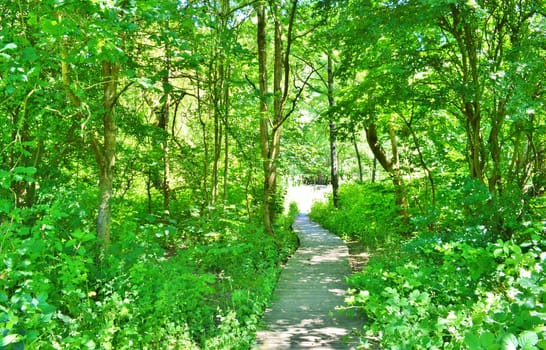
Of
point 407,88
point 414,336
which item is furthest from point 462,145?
point 414,336

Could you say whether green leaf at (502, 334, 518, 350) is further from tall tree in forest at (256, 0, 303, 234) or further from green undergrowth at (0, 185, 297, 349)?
tall tree in forest at (256, 0, 303, 234)

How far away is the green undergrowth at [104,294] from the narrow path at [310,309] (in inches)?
9.4

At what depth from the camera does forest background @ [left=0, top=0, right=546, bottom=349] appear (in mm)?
3377

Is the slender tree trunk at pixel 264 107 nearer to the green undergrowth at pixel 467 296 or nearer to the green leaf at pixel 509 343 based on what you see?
the green undergrowth at pixel 467 296

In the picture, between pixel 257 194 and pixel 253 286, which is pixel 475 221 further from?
pixel 257 194

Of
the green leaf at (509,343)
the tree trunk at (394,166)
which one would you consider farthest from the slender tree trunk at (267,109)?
the green leaf at (509,343)

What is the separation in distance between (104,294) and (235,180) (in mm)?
7501

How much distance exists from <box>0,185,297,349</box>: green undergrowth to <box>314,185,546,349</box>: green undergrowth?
5.18ft

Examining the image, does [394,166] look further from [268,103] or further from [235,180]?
[235,180]

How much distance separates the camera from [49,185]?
20.7ft

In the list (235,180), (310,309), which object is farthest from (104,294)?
(235,180)

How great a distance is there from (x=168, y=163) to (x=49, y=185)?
377cm

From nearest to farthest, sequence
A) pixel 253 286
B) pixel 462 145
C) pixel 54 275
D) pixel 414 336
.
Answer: pixel 414 336, pixel 54 275, pixel 253 286, pixel 462 145

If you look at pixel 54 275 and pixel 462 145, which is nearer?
pixel 54 275
